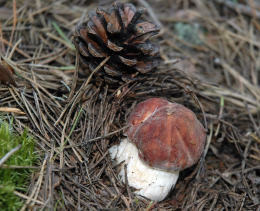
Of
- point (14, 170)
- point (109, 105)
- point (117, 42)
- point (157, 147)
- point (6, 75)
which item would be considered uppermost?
point (6, 75)

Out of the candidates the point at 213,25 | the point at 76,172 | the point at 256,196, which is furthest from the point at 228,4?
the point at 76,172

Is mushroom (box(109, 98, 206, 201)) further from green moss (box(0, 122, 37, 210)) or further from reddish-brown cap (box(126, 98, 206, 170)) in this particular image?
green moss (box(0, 122, 37, 210))

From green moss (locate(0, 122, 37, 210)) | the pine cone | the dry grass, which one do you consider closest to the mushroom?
the dry grass

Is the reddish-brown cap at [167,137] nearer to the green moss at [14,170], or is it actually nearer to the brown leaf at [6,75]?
the green moss at [14,170]

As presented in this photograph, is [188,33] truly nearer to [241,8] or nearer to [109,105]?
[241,8]

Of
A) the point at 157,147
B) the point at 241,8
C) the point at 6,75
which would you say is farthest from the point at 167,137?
the point at 241,8

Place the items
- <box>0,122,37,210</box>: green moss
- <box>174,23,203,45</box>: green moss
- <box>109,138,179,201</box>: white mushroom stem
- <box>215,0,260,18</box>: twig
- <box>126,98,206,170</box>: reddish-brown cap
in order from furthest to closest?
<box>215,0,260,18</box>: twig
<box>174,23,203,45</box>: green moss
<box>109,138,179,201</box>: white mushroom stem
<box>126,98,206,170</box>: reddish-brown cap
<box>0,122,37,210</box>: green moss

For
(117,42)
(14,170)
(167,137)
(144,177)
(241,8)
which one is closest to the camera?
(14,170)

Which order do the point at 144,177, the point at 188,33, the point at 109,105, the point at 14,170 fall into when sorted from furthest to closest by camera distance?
1. the point at 188,33
2. the point at 109,105
3. the point at 144,177
4. the point at 14,170
